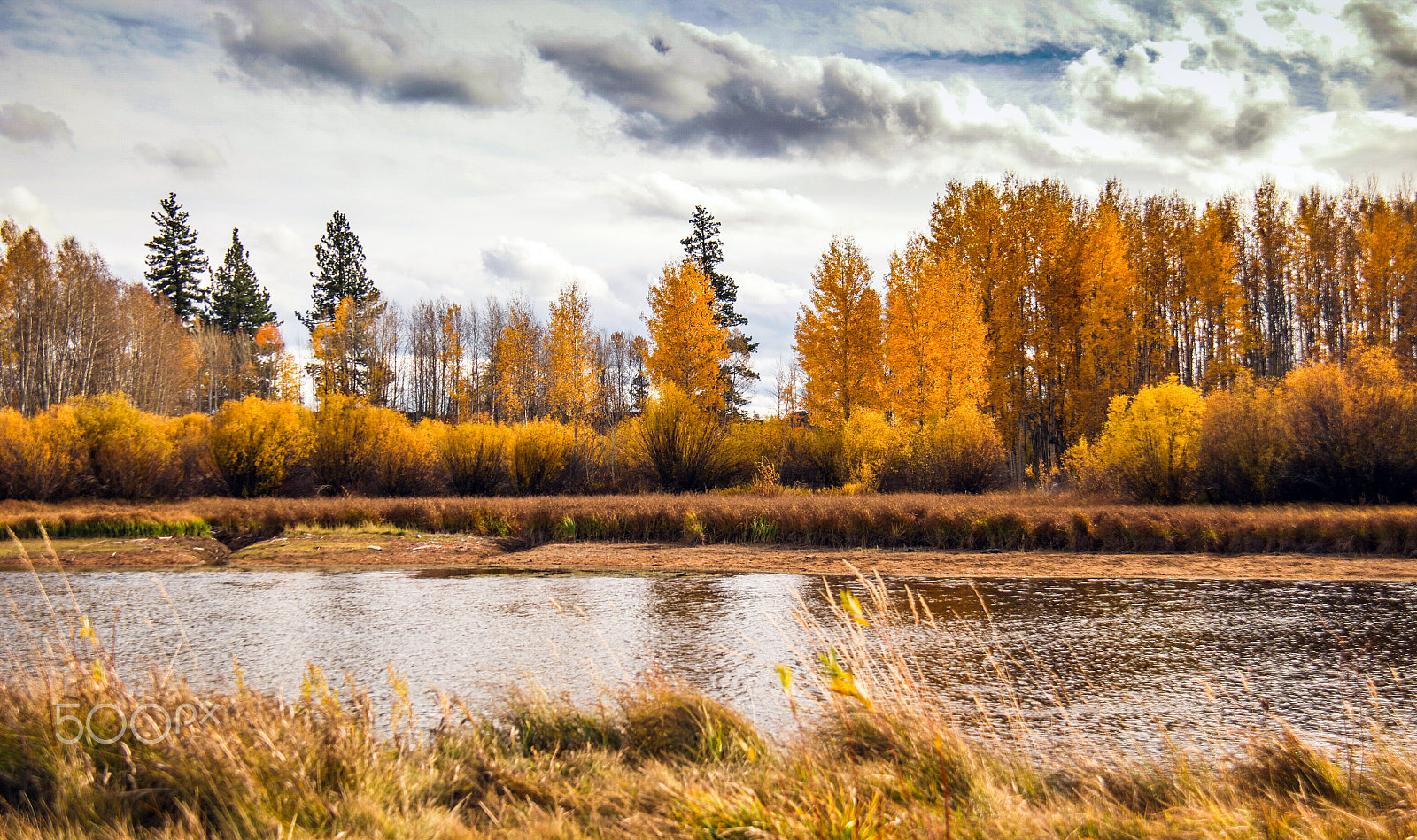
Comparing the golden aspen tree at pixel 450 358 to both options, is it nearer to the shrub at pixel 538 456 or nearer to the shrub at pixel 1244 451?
the shrub at pixel 538 456

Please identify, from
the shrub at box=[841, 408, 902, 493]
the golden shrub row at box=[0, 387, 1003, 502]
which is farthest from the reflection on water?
the shrub at box=[841, 408, 902, 493]

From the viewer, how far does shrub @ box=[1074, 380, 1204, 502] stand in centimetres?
1720

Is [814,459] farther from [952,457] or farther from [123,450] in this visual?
[123,450]

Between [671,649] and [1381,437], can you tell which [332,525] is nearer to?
[671,649]

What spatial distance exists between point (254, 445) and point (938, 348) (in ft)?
72.2

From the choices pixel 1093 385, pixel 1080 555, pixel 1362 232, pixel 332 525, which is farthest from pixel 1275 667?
pixel 1362 232

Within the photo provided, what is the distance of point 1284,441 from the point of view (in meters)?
16.7

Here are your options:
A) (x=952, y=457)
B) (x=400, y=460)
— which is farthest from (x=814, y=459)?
(x=400, y=460)

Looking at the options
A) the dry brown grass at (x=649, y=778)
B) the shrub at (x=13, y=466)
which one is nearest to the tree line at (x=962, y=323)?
the shrub at (x=13, y=466)

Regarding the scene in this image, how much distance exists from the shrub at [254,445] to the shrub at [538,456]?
22.5 feet

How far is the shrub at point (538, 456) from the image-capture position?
2458 cm

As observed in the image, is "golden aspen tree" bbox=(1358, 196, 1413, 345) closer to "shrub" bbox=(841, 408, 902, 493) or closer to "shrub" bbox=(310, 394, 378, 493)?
"shrub" bbox=(841, 408, 902, 493)

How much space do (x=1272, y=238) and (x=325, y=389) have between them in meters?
44.5

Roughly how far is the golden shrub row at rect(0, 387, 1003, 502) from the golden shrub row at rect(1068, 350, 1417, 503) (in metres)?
5.45
